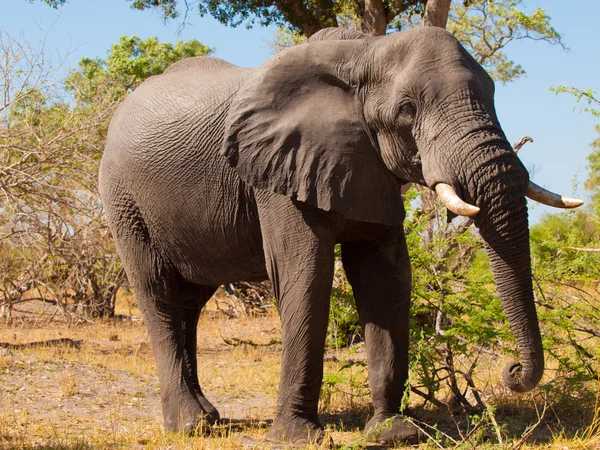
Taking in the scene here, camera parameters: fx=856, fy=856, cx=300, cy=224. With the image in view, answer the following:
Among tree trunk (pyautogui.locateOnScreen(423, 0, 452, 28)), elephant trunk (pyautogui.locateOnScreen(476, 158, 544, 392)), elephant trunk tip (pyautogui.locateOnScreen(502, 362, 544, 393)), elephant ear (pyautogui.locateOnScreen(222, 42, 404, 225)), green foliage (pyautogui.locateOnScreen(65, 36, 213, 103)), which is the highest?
green foliage (pyautogui.locateOnScreen(65, 36, 213, 103))

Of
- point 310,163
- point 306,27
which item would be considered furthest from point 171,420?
point 306,27

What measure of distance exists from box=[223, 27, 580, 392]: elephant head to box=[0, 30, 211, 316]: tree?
18.8ft

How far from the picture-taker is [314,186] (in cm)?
491

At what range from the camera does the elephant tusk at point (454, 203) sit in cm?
416

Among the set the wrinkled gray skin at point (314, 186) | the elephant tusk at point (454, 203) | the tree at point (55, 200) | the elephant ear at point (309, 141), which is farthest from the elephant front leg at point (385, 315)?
the tree at point (55, 200)

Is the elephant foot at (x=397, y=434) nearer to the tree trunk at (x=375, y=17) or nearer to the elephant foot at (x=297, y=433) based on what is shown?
the elephant foot at (x=297, y=433)

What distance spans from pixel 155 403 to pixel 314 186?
3.28 meters

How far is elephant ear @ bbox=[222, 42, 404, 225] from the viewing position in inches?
193

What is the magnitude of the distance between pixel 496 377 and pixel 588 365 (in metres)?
1.33

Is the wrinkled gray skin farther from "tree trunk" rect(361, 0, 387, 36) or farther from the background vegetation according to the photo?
"tree trunk" rect(361, 0, 387, 36)

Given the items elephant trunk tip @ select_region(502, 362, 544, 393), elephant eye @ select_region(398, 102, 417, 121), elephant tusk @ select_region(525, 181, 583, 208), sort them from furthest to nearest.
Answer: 1. elephant eye @ select_region(398, 102, 417, 121)
2. elephant tusk @ select_region(525, 181, 583, 208)
3. elephant trunk tip @ select_region(502, 362, 544, 393)

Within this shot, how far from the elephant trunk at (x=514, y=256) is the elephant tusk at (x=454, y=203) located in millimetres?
152

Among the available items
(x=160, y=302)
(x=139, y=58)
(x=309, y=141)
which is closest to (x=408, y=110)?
(x=309, y=141)

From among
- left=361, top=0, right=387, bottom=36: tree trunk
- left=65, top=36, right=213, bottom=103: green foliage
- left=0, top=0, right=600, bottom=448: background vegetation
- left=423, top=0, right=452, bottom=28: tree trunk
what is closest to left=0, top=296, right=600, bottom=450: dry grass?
left=0, top=0, right=600, bottom=448: background vegetation
